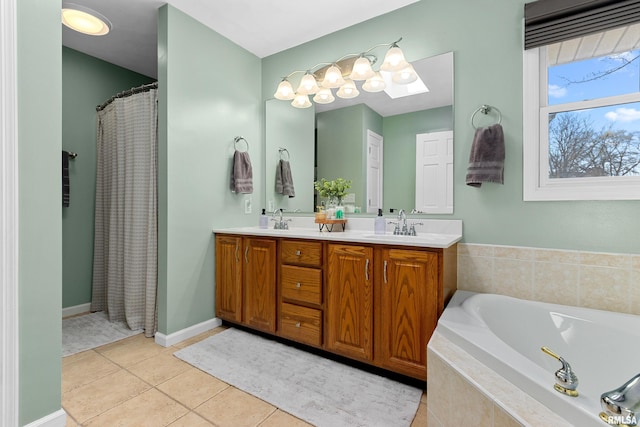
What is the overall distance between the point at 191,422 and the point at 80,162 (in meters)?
2.83

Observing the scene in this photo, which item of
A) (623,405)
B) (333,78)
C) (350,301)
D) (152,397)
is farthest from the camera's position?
(333,78)

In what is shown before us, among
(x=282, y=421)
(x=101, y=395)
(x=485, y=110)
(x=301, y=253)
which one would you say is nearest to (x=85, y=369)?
(x=101, y=395)

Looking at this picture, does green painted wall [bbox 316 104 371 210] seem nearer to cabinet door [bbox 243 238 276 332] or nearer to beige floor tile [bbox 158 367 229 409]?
cabinet door [bbox 243 238 276 332]

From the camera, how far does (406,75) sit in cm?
221

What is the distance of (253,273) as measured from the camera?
7.86 ft

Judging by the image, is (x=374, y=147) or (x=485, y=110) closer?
(x=485, y=110)

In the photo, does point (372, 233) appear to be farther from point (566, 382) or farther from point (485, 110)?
point (566, 382)

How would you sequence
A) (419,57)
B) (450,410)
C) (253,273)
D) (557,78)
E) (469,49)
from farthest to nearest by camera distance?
(253,273) → (419,57) → (469,49) → (557,78) → (450,410)

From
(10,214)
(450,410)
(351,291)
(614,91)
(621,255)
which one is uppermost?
(614,91)

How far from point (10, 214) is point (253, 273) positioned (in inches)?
57.0

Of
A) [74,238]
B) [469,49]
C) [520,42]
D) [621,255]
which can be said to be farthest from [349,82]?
[74,238]

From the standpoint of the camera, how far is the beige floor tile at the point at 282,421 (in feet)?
4.78

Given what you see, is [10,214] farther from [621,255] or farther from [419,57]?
[621,255]

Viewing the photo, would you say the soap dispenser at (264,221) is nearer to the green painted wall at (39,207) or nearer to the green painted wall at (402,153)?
the green painted wall at (402,153)
